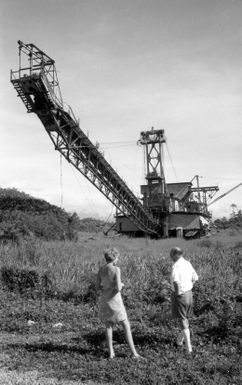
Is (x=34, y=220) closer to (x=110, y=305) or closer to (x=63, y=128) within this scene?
(x=63, y=128)

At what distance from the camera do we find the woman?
5492 millimetres

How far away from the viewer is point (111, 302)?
5562 millimetres

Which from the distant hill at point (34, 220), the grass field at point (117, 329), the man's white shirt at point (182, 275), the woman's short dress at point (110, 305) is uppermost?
the distant hill at point (34, 220)

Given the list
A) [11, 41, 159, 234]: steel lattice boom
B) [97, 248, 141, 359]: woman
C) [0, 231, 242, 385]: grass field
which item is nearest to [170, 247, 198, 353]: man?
[0, 231, 242, 385]: grass field

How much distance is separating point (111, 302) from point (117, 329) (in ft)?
5.72

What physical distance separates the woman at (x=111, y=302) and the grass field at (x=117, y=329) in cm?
29

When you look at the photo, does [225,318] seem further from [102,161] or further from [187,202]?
[187,202]

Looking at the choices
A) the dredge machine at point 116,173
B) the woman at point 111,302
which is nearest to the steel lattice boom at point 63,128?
the dredge machine at point 116,173

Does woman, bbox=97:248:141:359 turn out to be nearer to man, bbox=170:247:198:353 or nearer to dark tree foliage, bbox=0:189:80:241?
man, bbox=170:247:198:353

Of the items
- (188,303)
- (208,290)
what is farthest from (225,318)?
(208,290)

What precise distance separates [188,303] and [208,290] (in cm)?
341

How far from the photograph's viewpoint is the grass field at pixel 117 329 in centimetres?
490

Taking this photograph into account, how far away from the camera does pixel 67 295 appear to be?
1010 centimetres

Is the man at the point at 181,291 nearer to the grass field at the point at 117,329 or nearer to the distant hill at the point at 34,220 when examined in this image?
the grass field at the point at 117,329
